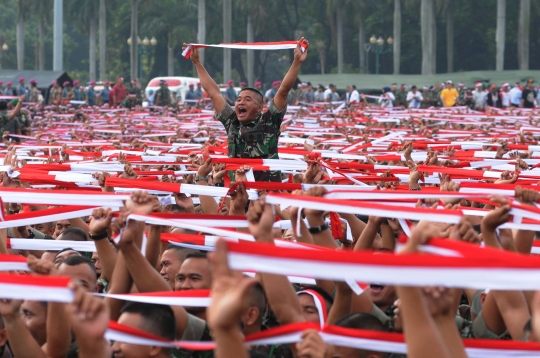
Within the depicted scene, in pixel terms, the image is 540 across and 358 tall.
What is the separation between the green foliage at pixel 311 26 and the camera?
68.6 meters

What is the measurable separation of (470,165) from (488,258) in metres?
6.49

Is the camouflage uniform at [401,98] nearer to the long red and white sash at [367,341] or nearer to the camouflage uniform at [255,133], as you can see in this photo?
the camouflage uniform at [255,133]

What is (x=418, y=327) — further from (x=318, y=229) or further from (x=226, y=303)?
(x=318, y=229)

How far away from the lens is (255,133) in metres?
8.45

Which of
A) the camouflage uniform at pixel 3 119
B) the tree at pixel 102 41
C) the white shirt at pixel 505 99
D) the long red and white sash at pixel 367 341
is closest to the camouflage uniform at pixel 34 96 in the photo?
the white shirt at pixel 505 99

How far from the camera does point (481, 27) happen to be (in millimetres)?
70438

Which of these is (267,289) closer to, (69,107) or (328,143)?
(328,143)

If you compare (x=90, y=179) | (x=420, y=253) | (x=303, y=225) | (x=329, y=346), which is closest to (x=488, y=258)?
(x=420, y=253)

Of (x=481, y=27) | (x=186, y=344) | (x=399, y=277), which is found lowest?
(x=186, y=344)

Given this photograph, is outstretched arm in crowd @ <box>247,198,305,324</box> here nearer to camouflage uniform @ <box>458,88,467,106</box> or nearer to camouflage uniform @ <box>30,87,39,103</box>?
camouflage uniform @ <box>458,88,467,106</box>

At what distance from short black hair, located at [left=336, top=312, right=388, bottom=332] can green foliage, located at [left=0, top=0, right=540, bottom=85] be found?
60.8 meters

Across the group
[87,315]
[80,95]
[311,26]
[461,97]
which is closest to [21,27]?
[311,26]

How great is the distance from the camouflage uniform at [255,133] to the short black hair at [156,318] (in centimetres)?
373

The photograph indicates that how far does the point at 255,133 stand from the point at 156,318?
399 centimetres
